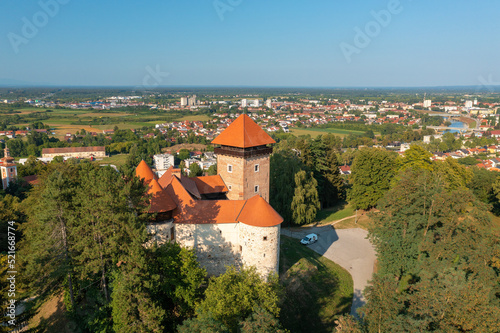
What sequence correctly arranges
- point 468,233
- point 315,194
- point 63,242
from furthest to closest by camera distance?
1. point 315,194
2. point 468,233
3. point 63,242

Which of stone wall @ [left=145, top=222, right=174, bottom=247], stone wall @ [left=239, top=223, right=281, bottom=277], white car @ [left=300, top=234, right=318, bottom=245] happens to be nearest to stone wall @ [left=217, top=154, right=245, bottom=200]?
stone wall @ [left=239, top=223, right=281, bottom=277]

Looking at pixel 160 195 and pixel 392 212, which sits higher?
pixel 160 195

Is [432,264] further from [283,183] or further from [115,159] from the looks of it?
[115,159]

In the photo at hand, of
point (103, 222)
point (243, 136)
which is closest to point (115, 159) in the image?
point (243, 136)

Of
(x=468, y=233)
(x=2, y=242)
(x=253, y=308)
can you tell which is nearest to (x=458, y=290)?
(x=468, y=233)

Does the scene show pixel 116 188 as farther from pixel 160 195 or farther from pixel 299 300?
pixel 299 300

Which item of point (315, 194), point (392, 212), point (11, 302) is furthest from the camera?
point (315, 194)

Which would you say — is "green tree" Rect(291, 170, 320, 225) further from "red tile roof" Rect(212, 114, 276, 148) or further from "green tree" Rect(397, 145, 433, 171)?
"green tree" Rect(397, 145, 433, 171)
